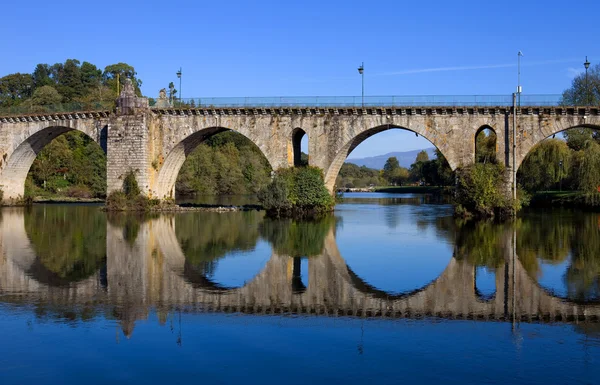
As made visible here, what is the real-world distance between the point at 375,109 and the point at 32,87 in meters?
86.4

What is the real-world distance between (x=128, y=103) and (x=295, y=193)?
44.1ft

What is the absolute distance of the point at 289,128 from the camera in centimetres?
4431

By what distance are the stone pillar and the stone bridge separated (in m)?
0.07

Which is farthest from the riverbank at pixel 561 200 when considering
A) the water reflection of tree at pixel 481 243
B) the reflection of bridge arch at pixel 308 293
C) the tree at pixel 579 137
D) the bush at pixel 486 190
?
the reflection of bridge arch at pixel 308 293

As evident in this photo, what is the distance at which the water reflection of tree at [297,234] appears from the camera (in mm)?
25281

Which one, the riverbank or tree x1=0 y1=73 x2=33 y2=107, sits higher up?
tree x1=0 y1=73 x2=33 y2=107

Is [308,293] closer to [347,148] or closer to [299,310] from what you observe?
[299,310]

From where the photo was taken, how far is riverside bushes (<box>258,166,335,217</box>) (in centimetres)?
4184

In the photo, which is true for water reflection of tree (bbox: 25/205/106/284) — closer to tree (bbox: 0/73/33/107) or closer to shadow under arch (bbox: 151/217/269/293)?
shadow under arch (bbox: 151/217/269/293)

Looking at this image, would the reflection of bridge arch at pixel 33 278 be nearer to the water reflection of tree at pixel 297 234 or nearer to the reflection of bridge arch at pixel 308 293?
the reflection of bridge arch at pixel 308 293

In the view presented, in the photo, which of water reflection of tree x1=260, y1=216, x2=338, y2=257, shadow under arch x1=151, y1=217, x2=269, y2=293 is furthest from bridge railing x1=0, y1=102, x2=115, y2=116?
shadow under arch x1=151, y1=217, x2=269, y2=293

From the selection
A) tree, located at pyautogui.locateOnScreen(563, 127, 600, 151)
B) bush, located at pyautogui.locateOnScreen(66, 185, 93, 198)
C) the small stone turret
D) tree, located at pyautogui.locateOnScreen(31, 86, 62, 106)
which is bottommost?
bush, located at pyautogui.locateOnScreen(66, 185, 93, 198)

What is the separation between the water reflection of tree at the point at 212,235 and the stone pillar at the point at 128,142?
533 centimetres

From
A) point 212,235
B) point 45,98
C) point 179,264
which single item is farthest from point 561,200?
point 45,98
